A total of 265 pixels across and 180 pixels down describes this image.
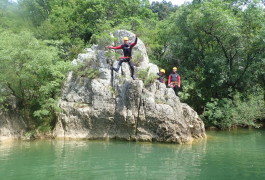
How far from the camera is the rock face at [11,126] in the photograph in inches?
571

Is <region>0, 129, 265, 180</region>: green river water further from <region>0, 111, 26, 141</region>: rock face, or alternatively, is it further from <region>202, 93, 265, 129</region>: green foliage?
<region>202, 93, 265, 129</region>: green foliage

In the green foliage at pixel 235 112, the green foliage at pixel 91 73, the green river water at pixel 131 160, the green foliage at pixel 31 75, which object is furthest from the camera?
the green foliage at pixel 235 112

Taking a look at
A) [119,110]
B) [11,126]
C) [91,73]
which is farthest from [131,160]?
[11,126]

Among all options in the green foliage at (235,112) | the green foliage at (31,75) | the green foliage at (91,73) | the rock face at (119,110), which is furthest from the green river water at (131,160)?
the green foliage at (235,112)

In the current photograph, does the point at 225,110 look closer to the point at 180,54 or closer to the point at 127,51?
the point at 180,54

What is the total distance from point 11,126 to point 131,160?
26.8ft

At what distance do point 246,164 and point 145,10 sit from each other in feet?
83.0

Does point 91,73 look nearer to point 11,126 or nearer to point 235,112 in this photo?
point 11,126

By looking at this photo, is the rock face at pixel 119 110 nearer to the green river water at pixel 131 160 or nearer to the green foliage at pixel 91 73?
the green foliage at pixel 91 73

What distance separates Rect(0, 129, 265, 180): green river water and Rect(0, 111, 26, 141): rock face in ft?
3.70

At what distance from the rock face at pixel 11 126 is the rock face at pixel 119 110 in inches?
71.7

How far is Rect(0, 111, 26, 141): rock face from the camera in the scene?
14.5m

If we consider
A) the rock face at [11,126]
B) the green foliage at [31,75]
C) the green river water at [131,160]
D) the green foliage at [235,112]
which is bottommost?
the green river water at [131,160]

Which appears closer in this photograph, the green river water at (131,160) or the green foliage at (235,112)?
the green river water at (131,160)
